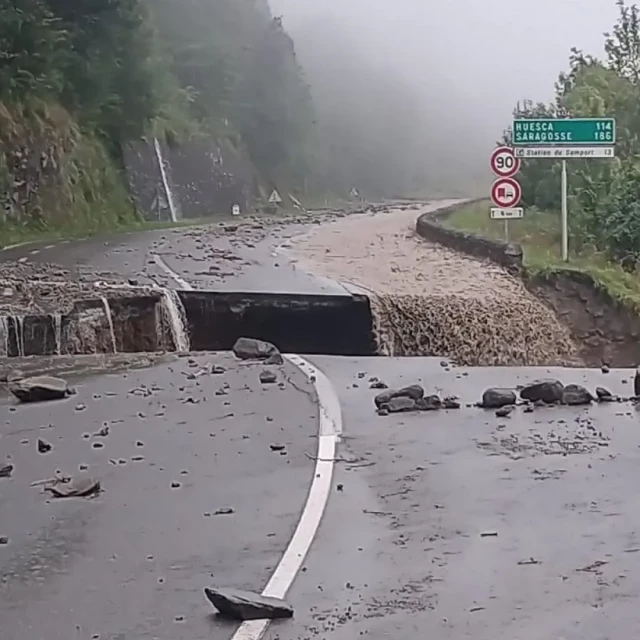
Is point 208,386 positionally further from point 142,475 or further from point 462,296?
point 462,296

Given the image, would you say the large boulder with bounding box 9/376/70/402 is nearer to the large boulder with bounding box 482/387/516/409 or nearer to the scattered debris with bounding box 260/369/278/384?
the scattered debris with bounding box 260/369/278/384

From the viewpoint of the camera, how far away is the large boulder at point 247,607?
5223mm

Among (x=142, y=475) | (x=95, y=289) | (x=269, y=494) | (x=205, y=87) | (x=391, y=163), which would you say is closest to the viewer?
(x=269, y=494)

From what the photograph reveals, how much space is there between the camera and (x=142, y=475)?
26.8 feet

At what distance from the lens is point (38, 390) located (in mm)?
11586

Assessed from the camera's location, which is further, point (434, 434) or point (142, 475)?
point (434, 434)

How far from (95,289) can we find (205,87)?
50692mm

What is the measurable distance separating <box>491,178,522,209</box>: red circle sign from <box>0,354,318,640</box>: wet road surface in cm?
1270

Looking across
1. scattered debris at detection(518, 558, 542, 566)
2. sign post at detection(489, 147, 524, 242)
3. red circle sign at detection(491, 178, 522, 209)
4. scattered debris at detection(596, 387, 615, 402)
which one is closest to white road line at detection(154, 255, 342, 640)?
scattered debris at detection(518, 558, 542, 566)

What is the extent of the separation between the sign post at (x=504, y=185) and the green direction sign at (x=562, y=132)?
1349 millimetres

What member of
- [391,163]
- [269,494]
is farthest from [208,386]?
[391,163]

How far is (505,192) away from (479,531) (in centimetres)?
1794

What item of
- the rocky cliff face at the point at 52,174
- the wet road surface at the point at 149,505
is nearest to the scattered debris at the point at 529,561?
the wet road surface at the point at 149,505

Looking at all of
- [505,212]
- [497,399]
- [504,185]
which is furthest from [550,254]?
[497,399]
